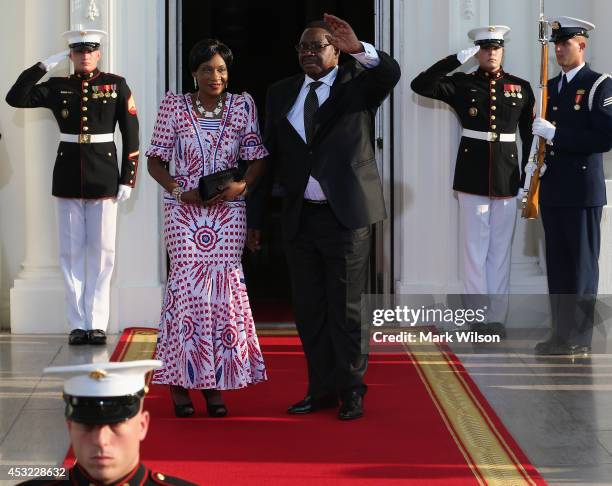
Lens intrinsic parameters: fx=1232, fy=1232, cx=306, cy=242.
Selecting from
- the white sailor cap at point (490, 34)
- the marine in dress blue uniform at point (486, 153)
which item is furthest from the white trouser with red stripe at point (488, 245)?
the white sailor cap at point (490, 34)

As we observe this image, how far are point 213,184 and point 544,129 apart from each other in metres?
2.49

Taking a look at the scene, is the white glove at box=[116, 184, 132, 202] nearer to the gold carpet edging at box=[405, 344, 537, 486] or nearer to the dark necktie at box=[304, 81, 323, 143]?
the gold carpet edging at box=[405, 344, 537, 486]

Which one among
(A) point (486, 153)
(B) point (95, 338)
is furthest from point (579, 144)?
(B) point (95, 338)

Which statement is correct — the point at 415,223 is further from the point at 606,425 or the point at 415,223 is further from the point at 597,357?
the point at 606,425

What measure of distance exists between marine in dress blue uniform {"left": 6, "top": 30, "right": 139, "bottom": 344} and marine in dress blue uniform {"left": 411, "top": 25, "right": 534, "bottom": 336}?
6.19ft

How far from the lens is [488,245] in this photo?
7.84 meters

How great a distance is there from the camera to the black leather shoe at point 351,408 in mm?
5461

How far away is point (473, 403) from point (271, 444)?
1.22 meters

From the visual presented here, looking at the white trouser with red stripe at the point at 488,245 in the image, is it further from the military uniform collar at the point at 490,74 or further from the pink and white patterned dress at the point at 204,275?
the pink and white patterned dress at the point at 204,275

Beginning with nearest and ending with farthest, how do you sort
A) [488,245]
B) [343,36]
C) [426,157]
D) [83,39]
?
[343,36] < [83,39] < [488,245] < [426,157]

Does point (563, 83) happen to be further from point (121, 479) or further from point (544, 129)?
point (121, 479)

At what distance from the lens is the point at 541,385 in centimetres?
631

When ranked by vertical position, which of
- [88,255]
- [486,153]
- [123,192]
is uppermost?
[486,153]

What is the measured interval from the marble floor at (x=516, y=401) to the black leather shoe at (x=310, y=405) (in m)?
0.79
